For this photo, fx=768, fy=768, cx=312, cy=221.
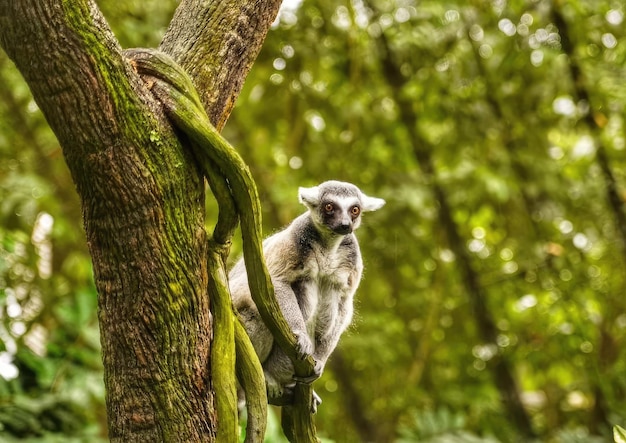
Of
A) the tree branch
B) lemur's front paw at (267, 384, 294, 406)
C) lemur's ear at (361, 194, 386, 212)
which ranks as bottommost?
lemur's front paw at (267, 384, 294, 406)

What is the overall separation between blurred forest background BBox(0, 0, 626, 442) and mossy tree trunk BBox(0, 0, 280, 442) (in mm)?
3776

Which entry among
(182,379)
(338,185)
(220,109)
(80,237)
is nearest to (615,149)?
(338,185)

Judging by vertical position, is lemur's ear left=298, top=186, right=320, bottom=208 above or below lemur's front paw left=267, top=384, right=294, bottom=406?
above

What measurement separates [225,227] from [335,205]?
4.69ft

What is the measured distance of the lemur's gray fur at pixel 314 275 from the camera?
11.9 feet

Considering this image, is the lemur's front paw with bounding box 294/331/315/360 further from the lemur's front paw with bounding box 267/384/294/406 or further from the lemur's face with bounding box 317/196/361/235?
the lemur's face with bounding box 317/196/361/235

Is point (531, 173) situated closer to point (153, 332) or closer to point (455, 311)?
point (455, 311)

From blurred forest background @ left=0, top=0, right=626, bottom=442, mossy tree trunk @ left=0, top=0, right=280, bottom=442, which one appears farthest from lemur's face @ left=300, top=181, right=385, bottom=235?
blurred forest background @ left=0, top=0, right=626, bottom=442

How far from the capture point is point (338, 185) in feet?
13.7

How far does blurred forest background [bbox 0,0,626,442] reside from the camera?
6750 millimetres

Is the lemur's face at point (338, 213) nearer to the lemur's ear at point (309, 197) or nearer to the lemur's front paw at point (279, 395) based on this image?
the lemur's ear at point (309, 197)

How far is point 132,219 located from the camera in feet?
7.82

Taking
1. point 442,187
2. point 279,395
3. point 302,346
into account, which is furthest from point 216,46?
point 442,187

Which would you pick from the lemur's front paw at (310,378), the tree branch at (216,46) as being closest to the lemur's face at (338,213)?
the lemur's front paw at (310,378)
